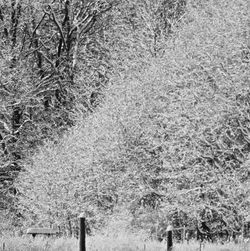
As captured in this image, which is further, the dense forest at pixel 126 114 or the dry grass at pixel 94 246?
the dense forest at pixel 126 114

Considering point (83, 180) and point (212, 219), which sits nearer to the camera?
point (212, 219)

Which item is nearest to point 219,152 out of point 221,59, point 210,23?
point 221,59

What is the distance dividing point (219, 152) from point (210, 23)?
3.82 m

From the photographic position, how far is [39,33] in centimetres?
2834

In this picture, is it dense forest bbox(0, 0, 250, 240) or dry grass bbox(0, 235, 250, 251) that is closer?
dry grass bbox(0, 235, 250, 251)

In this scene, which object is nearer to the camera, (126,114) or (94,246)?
(94,246)

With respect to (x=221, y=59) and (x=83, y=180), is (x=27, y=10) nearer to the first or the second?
(x=83, y=180)

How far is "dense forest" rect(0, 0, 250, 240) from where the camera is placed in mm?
16359

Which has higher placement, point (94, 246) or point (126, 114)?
point (126, 114)

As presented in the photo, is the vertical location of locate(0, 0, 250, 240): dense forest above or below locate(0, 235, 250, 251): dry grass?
above

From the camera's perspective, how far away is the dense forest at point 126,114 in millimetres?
16359

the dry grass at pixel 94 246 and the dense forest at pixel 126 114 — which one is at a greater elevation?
the dense forest at pixel 126 114

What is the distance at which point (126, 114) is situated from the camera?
19578mm

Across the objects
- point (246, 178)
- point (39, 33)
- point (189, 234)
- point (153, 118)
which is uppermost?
point (39, 33)
